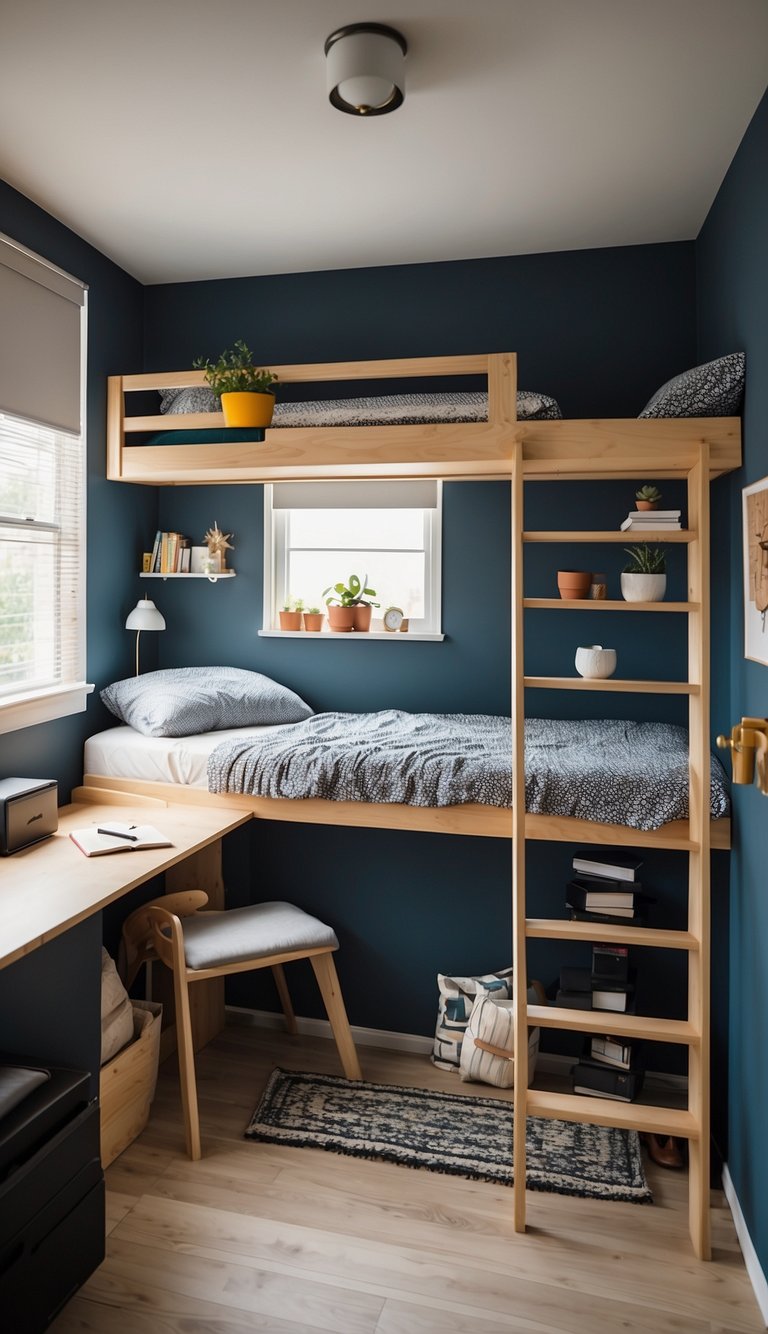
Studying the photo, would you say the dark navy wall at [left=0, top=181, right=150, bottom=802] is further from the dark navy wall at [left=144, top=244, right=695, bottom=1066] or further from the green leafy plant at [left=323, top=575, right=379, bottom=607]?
the green leafy plant at [left=323, top=575, right=379, bottom=607]

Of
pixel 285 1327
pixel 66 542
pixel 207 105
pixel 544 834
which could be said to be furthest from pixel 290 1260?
pixel 207 105

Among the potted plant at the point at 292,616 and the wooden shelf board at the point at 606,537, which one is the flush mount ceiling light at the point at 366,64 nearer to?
the wooden shelf board at the point at 606,537

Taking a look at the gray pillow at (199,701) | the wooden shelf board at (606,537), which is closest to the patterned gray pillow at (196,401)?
the gray pillow at (199,701)

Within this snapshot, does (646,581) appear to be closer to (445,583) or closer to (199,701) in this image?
(445,583)

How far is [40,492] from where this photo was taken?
2912 mm

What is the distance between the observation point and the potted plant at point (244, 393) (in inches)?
112

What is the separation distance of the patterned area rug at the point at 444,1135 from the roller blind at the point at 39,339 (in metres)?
2.32

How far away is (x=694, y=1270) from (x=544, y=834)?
1.09 metres

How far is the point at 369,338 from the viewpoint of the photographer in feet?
10.9

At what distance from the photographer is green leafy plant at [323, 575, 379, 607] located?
3.36 meters

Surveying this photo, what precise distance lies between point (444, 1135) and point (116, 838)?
1.33 metres

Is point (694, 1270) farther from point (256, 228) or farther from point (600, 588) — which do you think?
point (256, 228)

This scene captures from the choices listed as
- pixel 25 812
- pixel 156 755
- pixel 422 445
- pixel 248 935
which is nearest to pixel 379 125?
pixel 422 445

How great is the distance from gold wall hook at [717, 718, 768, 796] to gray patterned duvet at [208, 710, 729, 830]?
0.47m
